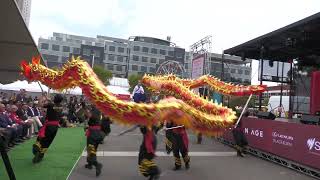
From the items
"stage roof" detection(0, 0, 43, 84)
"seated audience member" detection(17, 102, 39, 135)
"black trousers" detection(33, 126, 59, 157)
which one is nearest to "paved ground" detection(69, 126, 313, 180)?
"black trousers" detection(33, 126, 59, 157)

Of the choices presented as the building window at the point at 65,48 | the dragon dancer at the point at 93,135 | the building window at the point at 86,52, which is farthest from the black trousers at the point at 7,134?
the building window at the point at 65,48

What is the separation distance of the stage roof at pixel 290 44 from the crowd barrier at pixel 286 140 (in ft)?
12.3

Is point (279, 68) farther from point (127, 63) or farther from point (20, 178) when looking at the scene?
point (127, 63)

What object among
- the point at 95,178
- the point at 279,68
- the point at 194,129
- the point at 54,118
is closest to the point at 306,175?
the point at 194,129

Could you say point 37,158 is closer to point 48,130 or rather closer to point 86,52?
point 48,130

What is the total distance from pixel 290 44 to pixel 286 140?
5.97 metres

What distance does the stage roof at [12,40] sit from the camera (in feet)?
32.3

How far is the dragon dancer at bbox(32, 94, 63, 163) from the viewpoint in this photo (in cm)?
1068

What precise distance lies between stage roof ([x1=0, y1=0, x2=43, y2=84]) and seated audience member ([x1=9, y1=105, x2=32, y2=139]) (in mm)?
1996

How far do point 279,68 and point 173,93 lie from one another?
1143 cm

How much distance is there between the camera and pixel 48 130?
10695mm

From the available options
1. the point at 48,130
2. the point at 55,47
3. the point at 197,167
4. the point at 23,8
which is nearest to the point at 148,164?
the point at 197,167

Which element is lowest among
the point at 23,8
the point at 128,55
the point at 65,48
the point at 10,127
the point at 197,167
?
the point at 197,167

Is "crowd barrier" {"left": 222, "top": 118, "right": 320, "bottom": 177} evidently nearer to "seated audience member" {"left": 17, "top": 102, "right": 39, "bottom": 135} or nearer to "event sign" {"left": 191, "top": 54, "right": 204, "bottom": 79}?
"seated audience member" {"left": 17, "top": 102, "right": 39, "bottom": 135}
